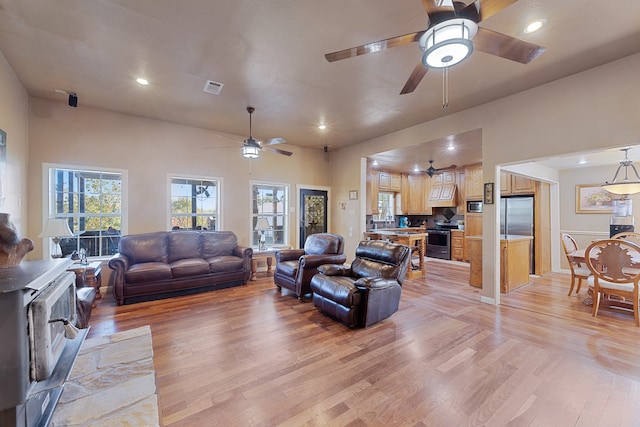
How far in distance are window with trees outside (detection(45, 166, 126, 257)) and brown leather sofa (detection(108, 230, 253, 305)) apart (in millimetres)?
482

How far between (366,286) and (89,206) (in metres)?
4.76

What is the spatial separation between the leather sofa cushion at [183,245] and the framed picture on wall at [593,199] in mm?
8091

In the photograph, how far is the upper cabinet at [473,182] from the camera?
6970 millimetres

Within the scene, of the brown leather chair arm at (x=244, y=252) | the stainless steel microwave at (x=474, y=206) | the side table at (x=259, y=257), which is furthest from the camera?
the stainless steel microwave at (x=474, y=206)

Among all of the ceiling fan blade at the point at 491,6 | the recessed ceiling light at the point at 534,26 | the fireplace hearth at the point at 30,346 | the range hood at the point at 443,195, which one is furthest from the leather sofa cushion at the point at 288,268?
the range hood at the point at 443,195

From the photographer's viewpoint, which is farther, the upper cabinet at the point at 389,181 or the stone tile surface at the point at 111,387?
the upper cabinet at the point at 389,181

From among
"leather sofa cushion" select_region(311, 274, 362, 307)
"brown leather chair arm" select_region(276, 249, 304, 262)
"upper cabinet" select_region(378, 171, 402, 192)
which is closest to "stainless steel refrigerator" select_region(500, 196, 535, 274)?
"upper cabinet" select_region(378, 171, 402, 192)

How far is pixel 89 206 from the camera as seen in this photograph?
4441mm

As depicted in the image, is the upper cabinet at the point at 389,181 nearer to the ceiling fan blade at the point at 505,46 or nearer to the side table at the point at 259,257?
the side table at the point at 259,257

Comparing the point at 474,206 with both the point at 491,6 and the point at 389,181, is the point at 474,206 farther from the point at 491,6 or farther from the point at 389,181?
the point at 491,6

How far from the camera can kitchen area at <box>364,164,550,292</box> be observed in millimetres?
4879

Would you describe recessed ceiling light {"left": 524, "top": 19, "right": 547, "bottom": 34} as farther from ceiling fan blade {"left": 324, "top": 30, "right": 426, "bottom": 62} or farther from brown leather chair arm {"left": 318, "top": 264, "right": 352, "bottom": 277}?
brown leather chair arm {"left": 318, "top": 264, "right": 352, "bottom": 277}

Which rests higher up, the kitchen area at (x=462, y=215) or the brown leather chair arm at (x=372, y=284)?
the kitchen area at (x=462, y=215)

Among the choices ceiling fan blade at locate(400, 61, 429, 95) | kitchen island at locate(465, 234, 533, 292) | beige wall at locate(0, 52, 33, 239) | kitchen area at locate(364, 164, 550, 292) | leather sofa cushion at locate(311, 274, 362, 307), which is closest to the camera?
ceiling fan blade at locate(400, 61, 429, 95)
